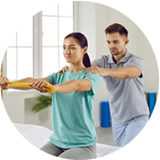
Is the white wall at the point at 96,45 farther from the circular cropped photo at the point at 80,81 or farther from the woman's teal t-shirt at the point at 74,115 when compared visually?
the woman's teal t-shirt at the point at 74,115

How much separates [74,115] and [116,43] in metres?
0.32

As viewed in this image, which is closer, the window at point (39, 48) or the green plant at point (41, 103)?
the window at point (39, 48)

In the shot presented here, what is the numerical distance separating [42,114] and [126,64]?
1.87ft

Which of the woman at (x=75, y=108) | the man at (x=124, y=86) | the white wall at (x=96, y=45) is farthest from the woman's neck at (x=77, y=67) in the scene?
the white wall at (x=96, y=45)

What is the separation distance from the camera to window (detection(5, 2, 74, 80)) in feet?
3.68

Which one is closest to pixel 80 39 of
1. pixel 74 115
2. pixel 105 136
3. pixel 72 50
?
pixel 72 50

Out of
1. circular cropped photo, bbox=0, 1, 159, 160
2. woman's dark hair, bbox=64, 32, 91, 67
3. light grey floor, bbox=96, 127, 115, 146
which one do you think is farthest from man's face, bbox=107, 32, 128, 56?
light grey floor, bbox=96, 127, 115, 146

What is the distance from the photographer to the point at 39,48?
1183 mm

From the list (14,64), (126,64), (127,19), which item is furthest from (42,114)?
(127,19)

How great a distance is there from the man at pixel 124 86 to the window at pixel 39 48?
8.8 inches

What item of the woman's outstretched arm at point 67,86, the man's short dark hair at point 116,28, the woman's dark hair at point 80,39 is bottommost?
the woman's outstretched arm at point 67,86

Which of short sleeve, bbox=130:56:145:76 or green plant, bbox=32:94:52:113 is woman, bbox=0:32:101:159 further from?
green plant, bbox=32:94:52:113

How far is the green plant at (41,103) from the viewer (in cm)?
127

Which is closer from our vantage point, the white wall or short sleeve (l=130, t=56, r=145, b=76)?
short sleeve (l=130, t=56, r=145, b=76)
